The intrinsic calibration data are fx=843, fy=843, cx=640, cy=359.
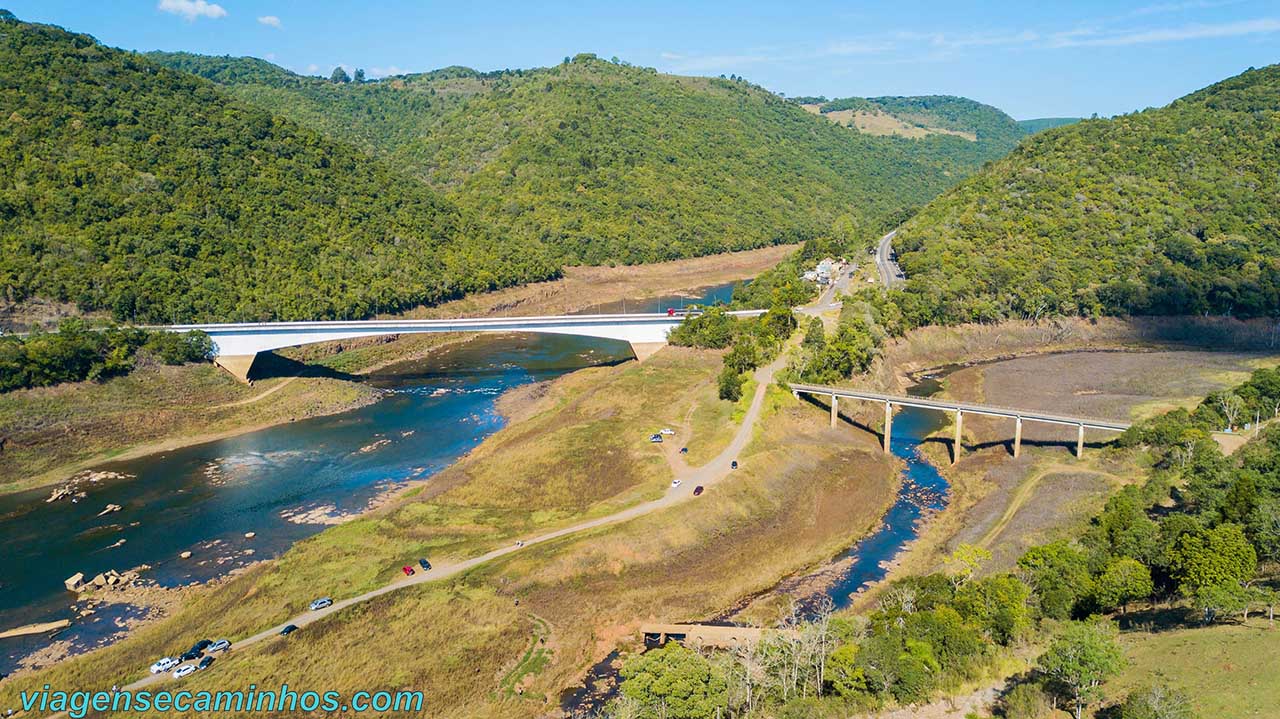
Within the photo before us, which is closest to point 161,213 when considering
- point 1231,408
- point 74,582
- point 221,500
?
point 221,500

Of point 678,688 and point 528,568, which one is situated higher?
point 678,688

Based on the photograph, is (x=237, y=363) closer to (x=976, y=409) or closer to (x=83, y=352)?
(x=83, y=352)

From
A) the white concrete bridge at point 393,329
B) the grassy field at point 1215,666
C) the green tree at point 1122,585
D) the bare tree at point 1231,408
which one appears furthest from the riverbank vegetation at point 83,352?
the bare tree at point 1231,408

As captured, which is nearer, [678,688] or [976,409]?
[678,688]

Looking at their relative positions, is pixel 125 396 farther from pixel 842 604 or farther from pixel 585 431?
pixel 842 604

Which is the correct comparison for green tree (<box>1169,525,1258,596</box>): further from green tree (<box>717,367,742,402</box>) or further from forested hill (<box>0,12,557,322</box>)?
forested hill (<box>0,12,557,322</box>)

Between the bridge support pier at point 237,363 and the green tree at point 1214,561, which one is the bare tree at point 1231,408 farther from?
the bridge support pier at point 237,363

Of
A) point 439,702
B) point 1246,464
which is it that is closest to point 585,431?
point 439,702
